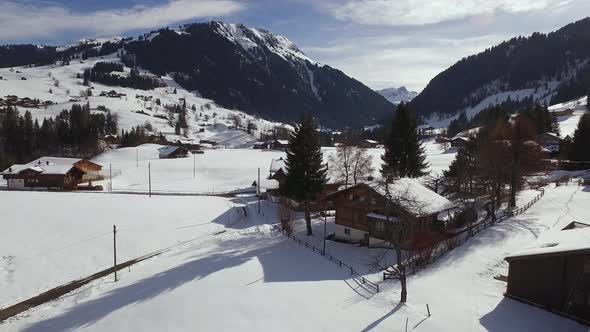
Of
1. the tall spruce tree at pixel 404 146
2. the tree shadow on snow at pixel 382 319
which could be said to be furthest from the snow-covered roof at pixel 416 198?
the tree shadow on snow at pixel 382 319

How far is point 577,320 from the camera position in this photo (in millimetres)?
18312

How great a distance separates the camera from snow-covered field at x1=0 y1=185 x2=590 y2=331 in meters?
18.8

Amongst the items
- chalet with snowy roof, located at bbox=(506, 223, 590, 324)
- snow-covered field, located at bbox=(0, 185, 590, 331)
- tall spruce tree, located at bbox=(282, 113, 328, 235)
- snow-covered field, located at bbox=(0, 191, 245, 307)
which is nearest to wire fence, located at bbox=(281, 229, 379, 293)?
snow-covered field, located at bbox=(0, 185, 590, 331)

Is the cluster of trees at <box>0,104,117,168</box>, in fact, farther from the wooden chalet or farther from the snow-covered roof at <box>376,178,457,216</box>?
the snow-covered roof at <box>376,178,457,216</box>

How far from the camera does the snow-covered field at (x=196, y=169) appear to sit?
247 feet

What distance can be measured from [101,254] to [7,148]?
366 ft

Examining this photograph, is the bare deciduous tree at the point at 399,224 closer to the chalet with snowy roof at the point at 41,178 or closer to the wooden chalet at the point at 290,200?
the wooden chalet at the point at 290,200

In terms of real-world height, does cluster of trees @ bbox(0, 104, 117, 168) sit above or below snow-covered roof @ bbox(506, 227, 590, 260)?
above

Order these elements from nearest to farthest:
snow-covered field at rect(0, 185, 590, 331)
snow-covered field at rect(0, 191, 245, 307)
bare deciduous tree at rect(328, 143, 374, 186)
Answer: snow-covered field at rect(0, 185, 590, 331)
snow-covered field at rect(0, 191, 245, 307)
bare deciduous tree at rect(328, 143, 374, 186)

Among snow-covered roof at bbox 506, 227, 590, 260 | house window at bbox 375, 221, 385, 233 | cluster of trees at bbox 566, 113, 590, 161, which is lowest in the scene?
house window at bbox 375, 221, 385, 233

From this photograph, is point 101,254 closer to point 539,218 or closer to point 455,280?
point 455,280

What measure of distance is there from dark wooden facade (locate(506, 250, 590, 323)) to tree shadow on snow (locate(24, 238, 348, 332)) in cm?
1110

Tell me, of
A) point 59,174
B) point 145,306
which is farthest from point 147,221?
point 59,174

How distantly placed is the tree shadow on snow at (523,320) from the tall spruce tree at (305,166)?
2409 cm
